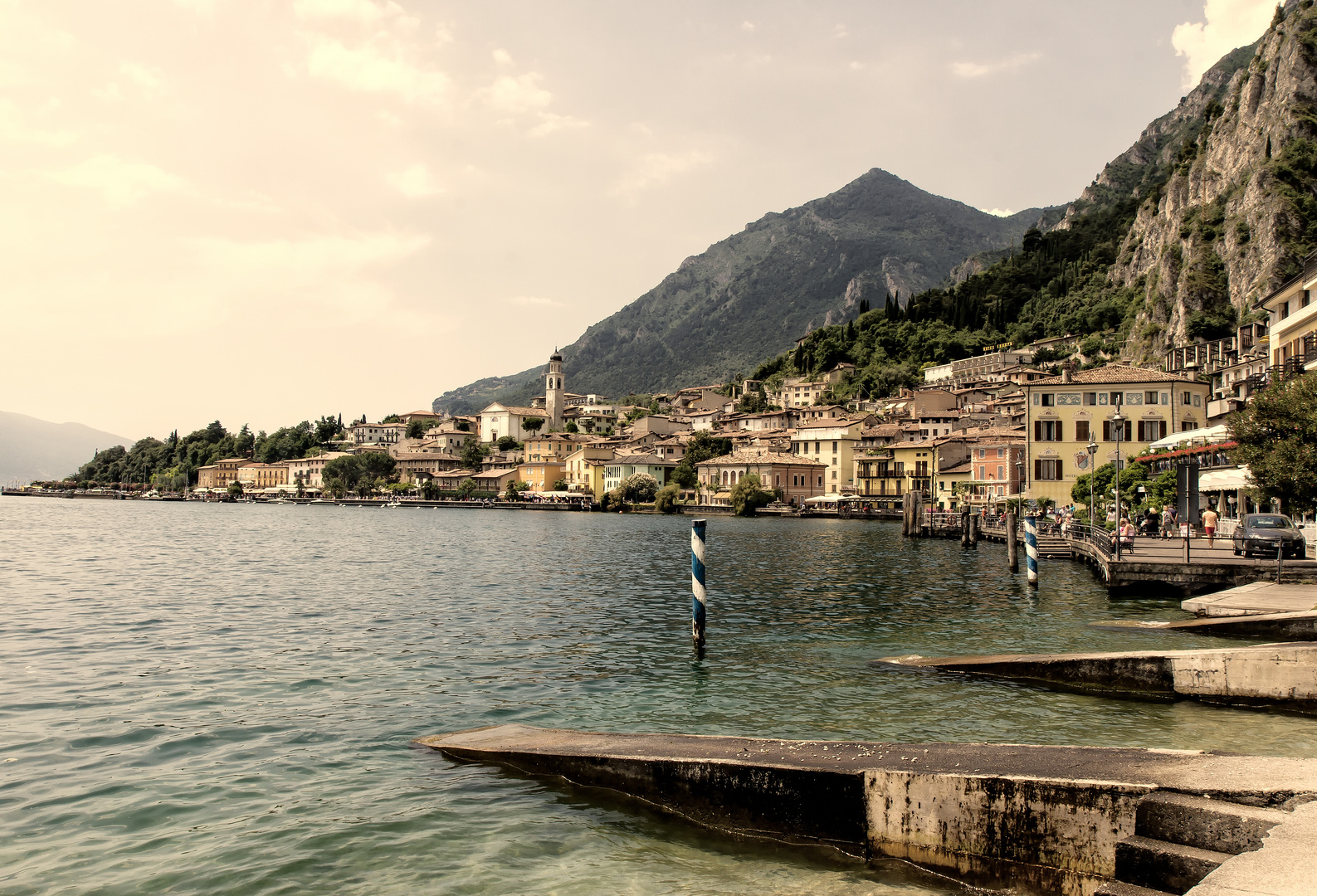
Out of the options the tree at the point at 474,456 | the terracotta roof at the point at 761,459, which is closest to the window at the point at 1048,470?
the terracotta roof at the point at 761,459

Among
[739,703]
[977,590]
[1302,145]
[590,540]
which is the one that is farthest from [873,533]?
[1302,145]

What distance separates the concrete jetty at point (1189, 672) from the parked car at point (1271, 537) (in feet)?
45.5

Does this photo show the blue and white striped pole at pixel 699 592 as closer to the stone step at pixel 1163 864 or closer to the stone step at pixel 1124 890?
the stone step at pixel 1163 864

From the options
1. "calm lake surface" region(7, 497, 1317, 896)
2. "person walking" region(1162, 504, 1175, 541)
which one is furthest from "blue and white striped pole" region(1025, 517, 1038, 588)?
"person walking" region(1162, 504, 1175, 541)

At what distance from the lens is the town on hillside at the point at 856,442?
56.3 m

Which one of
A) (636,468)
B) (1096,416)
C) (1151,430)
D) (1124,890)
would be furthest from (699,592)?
(636,468)

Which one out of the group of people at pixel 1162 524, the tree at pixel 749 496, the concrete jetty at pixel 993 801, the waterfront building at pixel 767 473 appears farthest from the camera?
the waterfront building at pixel 767 473

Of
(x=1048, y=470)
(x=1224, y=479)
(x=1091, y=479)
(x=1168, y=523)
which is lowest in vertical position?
(x=1168, y=523)

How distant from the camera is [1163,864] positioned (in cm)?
542

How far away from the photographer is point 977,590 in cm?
2927

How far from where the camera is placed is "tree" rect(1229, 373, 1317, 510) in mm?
22781

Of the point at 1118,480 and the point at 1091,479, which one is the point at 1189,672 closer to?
the point at 1091,479

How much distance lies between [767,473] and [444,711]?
101 m

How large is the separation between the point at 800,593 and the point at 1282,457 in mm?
14056
